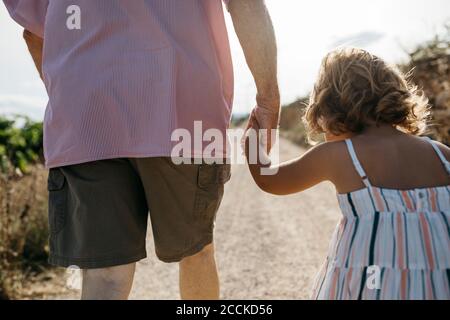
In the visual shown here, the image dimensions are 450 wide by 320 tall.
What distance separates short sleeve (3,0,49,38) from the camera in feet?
7.48

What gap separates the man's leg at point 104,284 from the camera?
196 cm

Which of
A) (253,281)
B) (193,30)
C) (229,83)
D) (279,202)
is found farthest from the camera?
(279,202)

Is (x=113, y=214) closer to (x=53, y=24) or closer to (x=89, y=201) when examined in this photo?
(x=89, y=201)

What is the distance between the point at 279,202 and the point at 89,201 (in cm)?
602

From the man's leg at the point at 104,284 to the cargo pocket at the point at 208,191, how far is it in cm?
36

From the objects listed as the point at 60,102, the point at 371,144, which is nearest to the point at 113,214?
the point at 60,102

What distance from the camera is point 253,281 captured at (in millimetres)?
4477

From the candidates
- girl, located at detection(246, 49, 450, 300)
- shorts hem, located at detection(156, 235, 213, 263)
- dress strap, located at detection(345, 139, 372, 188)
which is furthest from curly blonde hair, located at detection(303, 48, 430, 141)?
shorts hem, located at detection(156, 235, 213, 263)

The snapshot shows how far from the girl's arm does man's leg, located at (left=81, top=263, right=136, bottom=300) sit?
626 millimetres

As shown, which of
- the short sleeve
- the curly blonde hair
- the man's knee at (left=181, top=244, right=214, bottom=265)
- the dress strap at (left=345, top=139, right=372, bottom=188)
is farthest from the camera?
the man's knee at (left=181, top=244, right=214, bottom=265)

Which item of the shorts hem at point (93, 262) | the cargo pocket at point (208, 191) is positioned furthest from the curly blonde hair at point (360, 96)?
the shorts hem at point (93, 262)

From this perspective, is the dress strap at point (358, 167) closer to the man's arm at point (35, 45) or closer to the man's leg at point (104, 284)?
the man's leg at point (104, 284)

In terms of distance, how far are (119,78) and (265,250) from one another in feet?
11.9

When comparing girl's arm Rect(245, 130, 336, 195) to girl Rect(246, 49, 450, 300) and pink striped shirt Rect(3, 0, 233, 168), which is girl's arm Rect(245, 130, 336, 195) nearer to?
girl Rect(246, 49, 450, 300)
